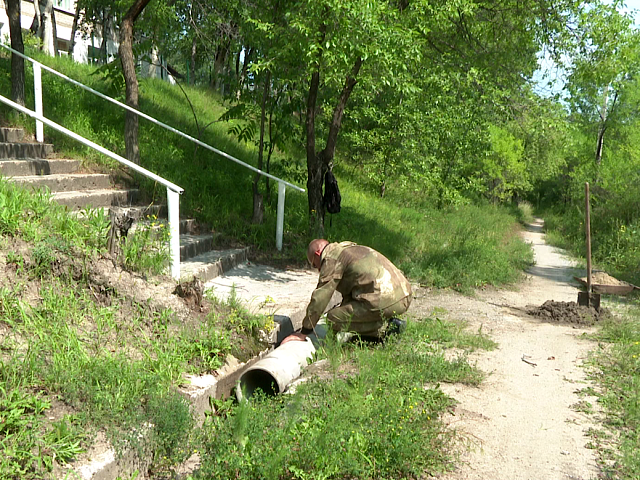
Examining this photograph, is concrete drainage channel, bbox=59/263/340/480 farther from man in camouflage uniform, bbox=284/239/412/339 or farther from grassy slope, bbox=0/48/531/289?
grassy slope, bbox=0/48/531/289

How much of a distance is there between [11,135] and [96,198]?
2073 millimetres

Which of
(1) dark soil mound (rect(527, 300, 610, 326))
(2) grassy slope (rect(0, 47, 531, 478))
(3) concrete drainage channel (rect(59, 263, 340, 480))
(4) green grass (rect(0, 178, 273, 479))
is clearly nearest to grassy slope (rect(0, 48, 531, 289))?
(2) grassy slope (rect(0, 47, 531, 478))

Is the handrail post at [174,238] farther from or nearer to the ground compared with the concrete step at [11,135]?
nearer to the ground

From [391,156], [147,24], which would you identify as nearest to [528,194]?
[391,156]

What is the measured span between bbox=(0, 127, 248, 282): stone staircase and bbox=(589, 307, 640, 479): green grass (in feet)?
15.1

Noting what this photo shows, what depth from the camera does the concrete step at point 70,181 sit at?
7657 millimetres

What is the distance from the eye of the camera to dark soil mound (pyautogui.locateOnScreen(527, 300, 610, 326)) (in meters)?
7.98

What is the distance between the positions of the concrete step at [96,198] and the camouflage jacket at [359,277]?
322 centimetres

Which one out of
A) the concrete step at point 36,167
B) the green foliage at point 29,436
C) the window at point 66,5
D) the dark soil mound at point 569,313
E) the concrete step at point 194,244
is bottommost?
the dark soil mound at point 569,313

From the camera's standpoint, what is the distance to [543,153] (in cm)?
3978

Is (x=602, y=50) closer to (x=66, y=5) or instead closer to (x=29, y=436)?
(x=29, y=436)

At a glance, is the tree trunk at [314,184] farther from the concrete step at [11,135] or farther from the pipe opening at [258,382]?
the pipe opening at [258,382]

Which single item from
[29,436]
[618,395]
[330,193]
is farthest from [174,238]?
[330,193]

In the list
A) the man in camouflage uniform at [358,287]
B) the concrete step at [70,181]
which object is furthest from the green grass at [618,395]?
the concrete step at [70,181]
